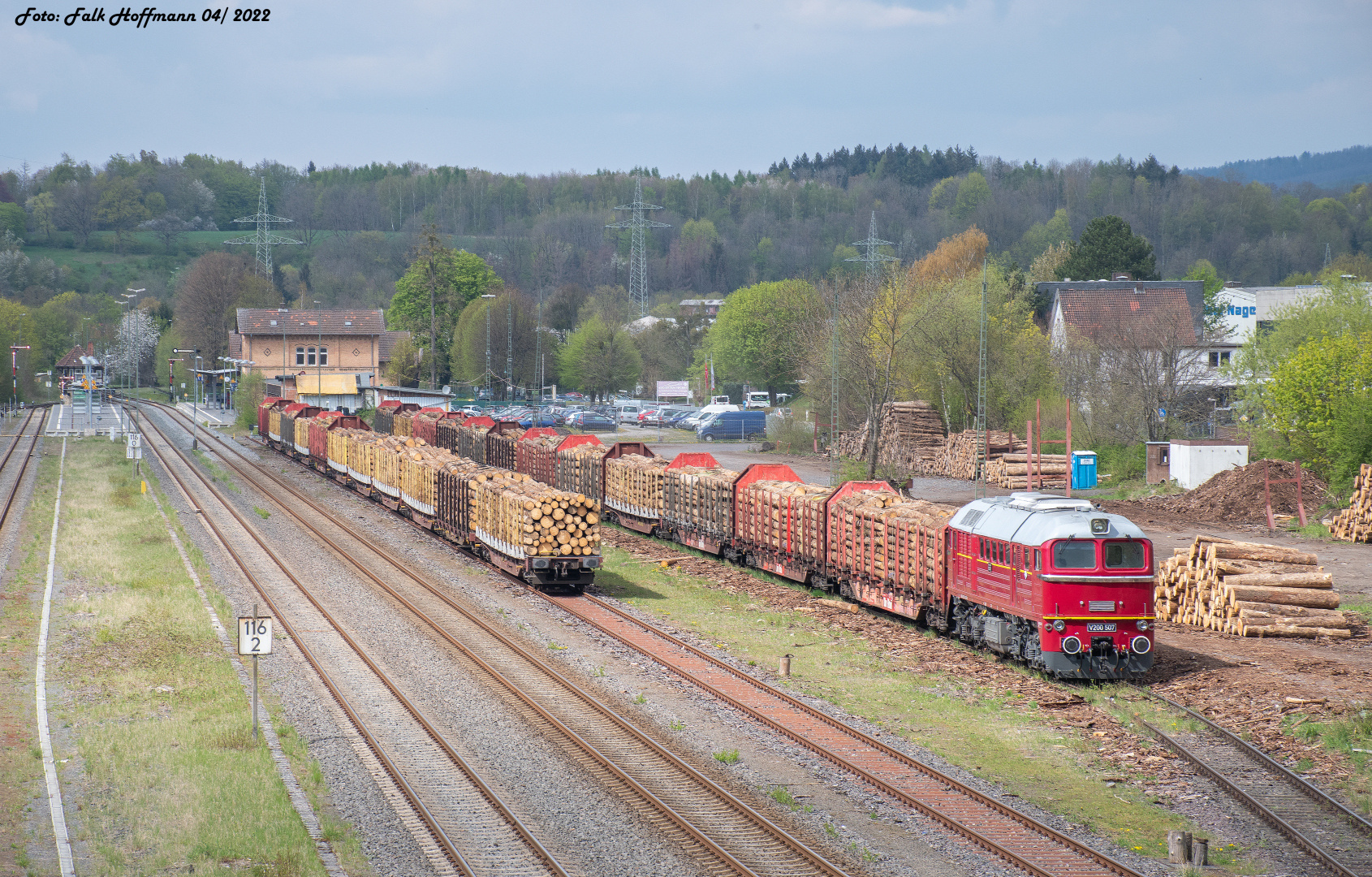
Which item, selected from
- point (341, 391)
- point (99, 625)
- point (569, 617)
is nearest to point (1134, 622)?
point (569, 617)

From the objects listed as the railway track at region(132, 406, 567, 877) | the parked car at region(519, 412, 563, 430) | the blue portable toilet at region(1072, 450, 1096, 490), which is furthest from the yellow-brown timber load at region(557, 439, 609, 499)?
the parked car at region(519, 412, 563, 430)

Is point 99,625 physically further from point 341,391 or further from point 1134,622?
point 341,391

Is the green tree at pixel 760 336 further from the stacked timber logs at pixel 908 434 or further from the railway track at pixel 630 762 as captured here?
the railway track at pixel 630 762

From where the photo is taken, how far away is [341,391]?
9206cm

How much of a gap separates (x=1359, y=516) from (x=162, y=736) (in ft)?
108

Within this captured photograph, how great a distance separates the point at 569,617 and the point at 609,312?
108 meters

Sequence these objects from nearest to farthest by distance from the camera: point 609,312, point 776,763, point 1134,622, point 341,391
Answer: point 776,763 < point 1134,622 < point 341,391 < point 609,312

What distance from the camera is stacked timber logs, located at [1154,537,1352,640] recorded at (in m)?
23.6

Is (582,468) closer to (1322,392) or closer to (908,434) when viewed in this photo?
(908,434)

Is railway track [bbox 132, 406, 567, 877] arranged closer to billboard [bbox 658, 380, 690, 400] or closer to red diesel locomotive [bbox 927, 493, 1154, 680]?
red diesel locomotive [bbox 927, 493, 1154, 680]

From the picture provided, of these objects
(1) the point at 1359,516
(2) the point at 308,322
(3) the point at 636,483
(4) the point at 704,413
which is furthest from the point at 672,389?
(1) the point at 1359,516

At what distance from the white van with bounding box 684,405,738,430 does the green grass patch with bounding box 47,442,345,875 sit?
54.1 meters

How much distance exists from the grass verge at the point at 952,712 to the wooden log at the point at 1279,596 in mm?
6413

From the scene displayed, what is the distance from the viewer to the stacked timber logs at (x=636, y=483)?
37.4m
